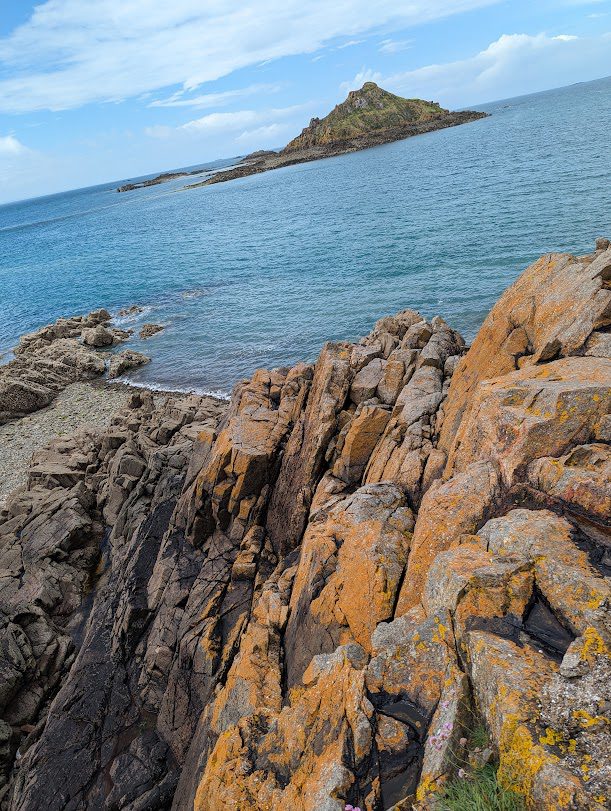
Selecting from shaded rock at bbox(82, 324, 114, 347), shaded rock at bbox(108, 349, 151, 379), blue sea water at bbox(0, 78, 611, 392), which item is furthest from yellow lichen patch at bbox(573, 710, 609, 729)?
shaded rock at bbox(82, 324, 114, 347)

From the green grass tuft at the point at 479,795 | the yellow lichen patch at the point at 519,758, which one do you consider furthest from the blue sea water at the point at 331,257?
the green grass tuft at the point at 479,795

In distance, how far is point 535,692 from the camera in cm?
620

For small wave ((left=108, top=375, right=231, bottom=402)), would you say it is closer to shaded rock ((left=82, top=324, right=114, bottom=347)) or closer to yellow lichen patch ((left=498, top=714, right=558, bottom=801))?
shaded rock ((left=82, top=324, right=114, bottom=347))

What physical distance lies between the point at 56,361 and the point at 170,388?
693 inches

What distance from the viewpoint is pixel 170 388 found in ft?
146

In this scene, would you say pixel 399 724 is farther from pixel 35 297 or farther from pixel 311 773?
pixel 35 297

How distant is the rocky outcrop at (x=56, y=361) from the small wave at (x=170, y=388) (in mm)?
2485

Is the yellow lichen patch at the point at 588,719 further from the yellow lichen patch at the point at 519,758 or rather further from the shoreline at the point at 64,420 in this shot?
the shoreline at the point at 64,420

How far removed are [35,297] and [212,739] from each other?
99.2 metres

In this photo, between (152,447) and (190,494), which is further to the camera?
(152,447)

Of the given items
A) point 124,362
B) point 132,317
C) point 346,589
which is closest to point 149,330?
Result: point 124,362

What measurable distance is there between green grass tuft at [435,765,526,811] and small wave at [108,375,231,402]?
34154 mm

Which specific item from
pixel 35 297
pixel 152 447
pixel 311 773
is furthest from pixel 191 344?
pixel 35 297

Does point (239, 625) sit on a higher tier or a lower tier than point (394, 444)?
lower
